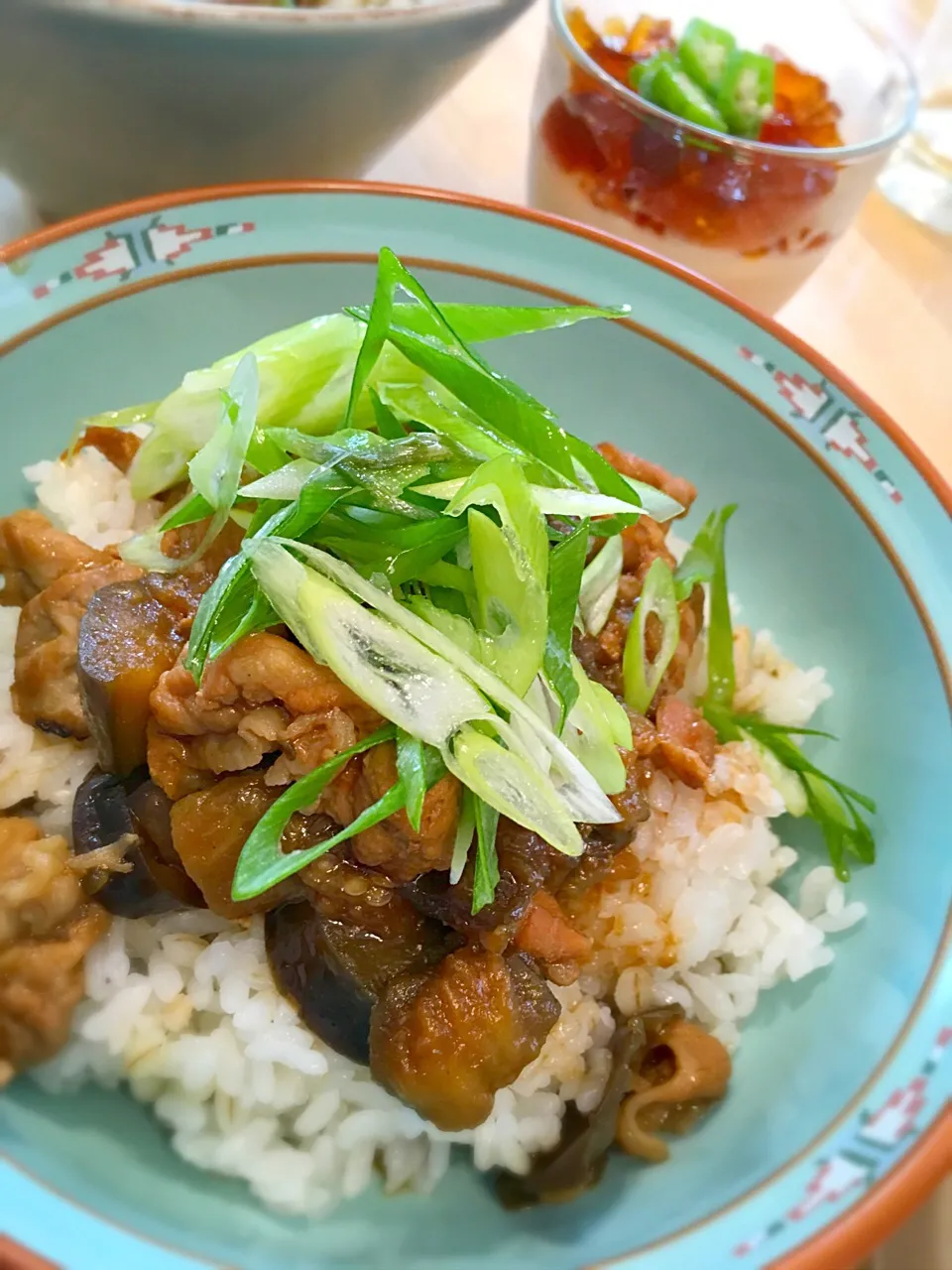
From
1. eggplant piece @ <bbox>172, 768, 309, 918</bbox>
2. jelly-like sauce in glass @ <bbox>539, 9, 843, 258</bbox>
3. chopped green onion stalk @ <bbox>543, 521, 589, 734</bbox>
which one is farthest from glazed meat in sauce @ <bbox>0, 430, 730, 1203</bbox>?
jelly-like sauce in glass @ <bbox>539, 9, 843, 258</bbox>

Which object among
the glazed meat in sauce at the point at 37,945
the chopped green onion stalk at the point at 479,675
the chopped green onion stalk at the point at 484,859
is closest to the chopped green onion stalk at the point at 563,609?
the chopped green onion stalk at the point at 479,675

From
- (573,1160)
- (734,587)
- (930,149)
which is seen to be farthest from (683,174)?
(573,1160)

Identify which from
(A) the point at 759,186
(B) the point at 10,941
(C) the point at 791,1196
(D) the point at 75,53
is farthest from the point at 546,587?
(A) the point at 759,186

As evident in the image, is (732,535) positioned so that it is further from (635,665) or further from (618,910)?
(618,910)

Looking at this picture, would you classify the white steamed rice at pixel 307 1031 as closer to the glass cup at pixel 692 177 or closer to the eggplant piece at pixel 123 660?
the eggplant piece at pixel 123 660

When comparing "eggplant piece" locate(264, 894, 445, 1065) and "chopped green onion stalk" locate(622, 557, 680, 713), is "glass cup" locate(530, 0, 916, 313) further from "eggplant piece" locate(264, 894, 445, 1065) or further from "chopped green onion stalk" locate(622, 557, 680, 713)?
→ "eggplant piece" locate(264, 894, 445, 1065)

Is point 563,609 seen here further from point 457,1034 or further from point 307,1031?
point 307,1031
